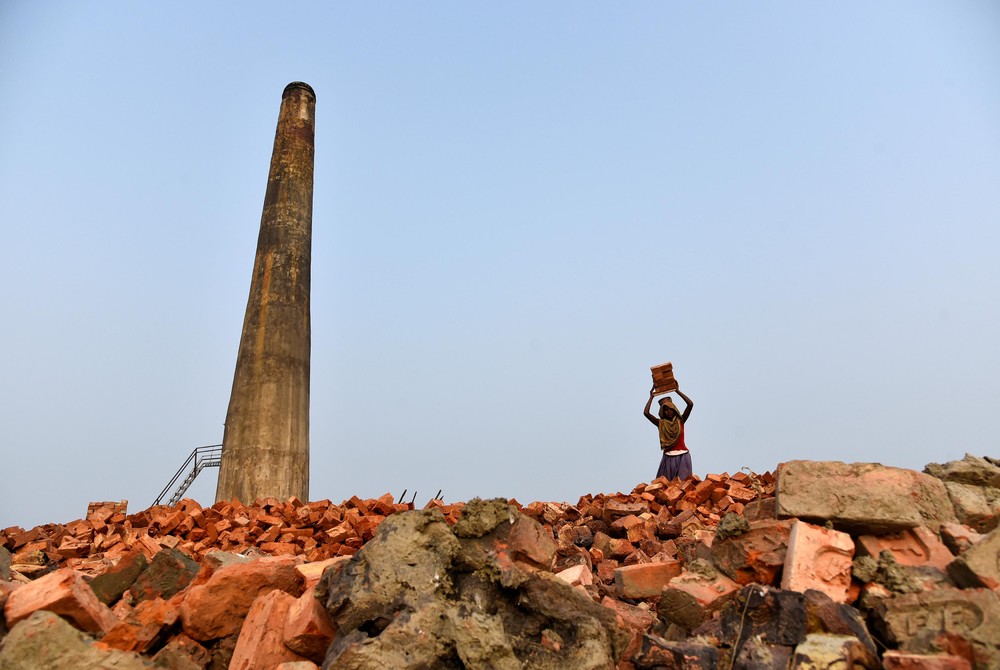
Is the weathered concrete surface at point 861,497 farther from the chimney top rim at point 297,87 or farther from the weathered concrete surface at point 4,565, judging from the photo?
the chimney top rim at point 297,87

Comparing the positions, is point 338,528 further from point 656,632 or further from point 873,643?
point 873,643

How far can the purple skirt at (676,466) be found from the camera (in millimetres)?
8391

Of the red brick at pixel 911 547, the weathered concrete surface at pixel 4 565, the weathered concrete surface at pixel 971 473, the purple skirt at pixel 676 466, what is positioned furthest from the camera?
the purple skirt at pixel 676 466

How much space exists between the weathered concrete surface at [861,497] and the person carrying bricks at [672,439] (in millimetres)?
4236

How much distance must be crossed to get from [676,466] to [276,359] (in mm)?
5245

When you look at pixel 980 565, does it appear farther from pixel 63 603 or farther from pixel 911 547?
pixel 63 603

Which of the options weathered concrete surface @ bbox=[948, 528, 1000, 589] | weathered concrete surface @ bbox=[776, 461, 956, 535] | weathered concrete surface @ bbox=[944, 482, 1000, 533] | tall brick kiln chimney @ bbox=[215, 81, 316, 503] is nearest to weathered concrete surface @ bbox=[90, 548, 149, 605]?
weathered concrete surface @ bbox=[776, 461, 956, 535]

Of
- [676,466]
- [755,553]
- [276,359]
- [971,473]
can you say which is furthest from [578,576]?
[276,359]

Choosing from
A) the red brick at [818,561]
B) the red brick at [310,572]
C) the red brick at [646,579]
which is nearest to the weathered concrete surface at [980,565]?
the red brick at [818,561]

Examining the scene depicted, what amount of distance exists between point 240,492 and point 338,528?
3.12m

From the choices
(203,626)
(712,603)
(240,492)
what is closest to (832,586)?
(712,603)

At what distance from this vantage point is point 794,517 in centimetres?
393

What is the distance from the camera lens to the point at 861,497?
385 cm

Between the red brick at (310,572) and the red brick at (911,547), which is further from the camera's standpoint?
the red brick at (310,572)
